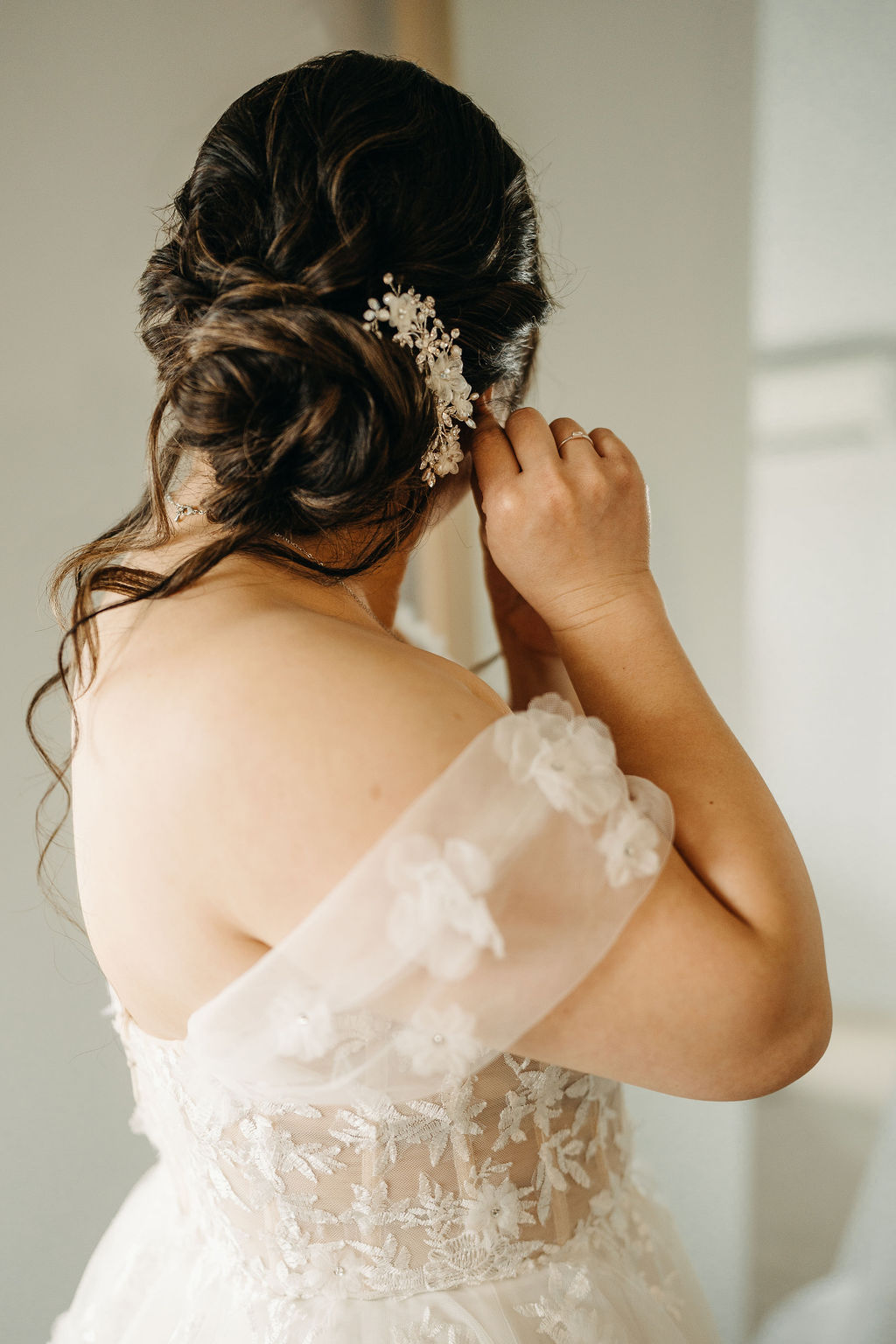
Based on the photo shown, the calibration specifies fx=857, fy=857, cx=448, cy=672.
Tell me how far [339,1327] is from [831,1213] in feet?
3.27

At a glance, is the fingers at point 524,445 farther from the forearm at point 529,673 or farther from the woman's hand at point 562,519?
the forearm at point 529,673

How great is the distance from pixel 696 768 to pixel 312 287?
0.42 m

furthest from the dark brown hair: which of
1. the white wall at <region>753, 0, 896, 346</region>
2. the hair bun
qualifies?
the white wall at <region>753, 0, 896, 346</region>

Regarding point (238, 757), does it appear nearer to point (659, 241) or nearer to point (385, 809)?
point (385, 809)

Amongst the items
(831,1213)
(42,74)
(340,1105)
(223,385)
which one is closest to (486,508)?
(223,385)

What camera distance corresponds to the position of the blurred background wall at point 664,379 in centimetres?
101

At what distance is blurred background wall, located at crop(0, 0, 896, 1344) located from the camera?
1.01 meters

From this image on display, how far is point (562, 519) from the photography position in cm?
69

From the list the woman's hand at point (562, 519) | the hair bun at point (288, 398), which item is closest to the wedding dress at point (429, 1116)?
the woman's hand at point (562, 519)

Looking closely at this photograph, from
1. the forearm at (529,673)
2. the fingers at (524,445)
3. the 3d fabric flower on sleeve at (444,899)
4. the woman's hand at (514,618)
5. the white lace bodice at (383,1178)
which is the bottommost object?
the white lace bodice at (383,1178)

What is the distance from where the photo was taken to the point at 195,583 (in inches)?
23.2

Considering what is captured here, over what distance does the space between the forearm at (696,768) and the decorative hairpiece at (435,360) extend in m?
0.17

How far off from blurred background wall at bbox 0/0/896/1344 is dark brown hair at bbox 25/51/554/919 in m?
0.43

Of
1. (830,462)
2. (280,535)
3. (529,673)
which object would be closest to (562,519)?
(280,535)
